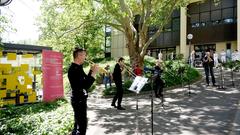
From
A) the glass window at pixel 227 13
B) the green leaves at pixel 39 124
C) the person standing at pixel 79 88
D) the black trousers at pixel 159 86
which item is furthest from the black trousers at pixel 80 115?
the glass window at pixel 227 13

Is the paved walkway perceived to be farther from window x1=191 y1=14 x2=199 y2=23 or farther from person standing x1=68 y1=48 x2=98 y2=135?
window x1=191 y1=14 x2=199 y2=23

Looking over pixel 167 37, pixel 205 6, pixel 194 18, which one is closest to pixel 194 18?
pixel 194 18

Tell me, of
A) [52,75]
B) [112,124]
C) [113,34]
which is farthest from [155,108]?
[113,34]

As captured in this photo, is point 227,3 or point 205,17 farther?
point 205,17

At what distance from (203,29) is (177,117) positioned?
27.6 m

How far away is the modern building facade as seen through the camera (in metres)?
34.2

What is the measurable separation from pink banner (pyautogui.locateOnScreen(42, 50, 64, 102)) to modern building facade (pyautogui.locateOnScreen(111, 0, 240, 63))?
20.4 m

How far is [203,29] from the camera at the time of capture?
36.5 m

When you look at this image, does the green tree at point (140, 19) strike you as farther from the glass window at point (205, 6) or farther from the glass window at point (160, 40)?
the glass window at point (160, 40)

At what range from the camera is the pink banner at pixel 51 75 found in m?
14.1

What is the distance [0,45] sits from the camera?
8273 mm

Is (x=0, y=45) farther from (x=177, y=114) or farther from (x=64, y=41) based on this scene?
(x=64, y=41)

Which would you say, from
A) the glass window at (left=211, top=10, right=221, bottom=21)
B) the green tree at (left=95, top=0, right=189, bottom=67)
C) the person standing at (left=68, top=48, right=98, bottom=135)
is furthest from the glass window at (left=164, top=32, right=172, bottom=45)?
the person standing at (left=68, top=48, right=98, bottom=135)

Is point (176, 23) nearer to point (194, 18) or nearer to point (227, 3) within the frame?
point (194, 18)
